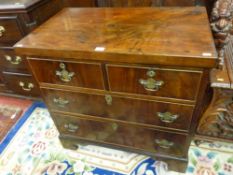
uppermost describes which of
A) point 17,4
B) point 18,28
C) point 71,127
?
Result: point 17,4

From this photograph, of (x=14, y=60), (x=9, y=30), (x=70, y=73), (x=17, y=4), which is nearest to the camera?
(x=70, y=73)

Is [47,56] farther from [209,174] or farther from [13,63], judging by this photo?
[209,174]

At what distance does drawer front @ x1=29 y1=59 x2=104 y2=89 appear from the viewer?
2.77 ft

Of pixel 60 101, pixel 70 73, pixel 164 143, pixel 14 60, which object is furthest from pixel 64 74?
pixel 14 60

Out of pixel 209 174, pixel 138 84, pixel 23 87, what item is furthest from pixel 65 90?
pixel 209 174

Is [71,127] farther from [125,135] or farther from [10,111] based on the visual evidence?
[10,111]

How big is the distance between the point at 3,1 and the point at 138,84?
1054mm

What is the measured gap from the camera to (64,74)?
0.89m

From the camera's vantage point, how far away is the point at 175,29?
839 millimetres

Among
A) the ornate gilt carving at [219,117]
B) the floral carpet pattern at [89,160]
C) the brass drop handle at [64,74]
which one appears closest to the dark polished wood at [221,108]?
the ornate gilt carving at [219,117]

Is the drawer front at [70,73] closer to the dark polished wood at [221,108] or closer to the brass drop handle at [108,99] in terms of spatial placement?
the brass drop handle at [108,99]

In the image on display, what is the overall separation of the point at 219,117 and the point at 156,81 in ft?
1.93

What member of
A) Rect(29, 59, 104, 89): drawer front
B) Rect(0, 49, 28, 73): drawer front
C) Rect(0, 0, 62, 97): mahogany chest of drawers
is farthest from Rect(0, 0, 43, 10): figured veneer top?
Rect(29, 59, 104, 89): drawer front

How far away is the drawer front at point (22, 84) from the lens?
1507 mm
